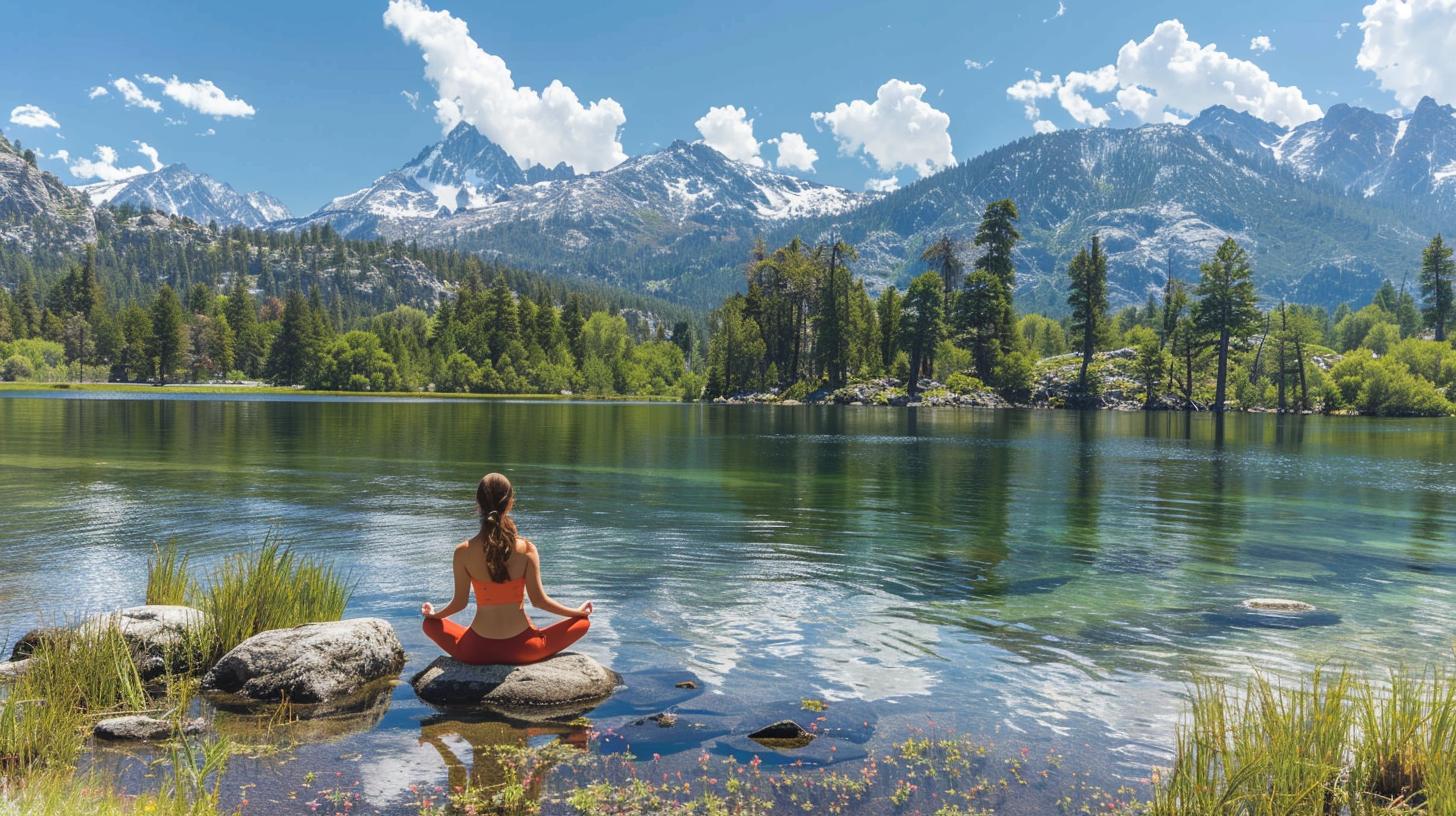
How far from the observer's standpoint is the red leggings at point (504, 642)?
440 inches

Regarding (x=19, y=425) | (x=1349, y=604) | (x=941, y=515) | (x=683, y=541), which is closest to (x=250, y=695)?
(x=683, y=541)

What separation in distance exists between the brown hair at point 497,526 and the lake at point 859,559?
6.56 feet

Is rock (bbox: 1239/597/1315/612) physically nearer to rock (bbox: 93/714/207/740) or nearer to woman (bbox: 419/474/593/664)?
woman (bbox: 419/474/593/664)

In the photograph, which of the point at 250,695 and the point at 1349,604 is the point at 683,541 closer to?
the point at 250,695

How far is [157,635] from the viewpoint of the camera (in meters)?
11.4

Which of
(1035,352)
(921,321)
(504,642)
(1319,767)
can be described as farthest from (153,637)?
(1035,352)

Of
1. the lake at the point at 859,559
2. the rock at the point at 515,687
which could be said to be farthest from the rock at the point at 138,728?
the rock at the point at 515,687

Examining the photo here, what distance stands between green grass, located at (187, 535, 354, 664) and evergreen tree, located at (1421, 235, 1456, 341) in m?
198

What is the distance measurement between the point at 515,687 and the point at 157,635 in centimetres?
530

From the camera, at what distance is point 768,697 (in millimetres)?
11398

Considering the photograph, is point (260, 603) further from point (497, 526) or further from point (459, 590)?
point (497, 526)

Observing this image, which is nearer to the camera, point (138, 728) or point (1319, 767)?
point (1319, 767)

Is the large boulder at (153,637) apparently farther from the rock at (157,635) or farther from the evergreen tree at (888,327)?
the evergreen tree at (888,327)

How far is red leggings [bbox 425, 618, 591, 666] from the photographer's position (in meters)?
11.2
